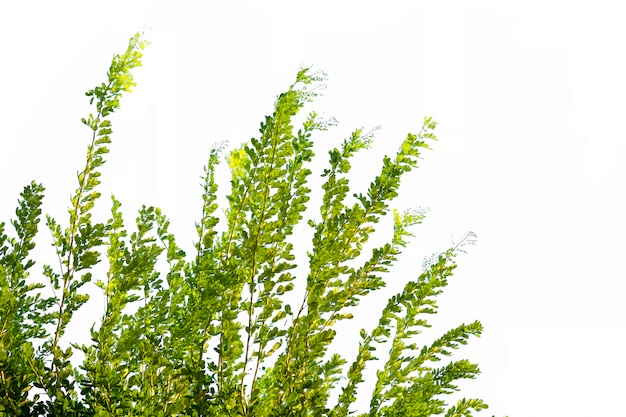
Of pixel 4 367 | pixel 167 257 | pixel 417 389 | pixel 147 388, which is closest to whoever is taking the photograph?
pixel 4 367

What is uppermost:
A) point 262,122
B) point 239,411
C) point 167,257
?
point 262,122

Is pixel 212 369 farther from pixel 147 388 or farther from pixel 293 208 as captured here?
pixel 293 208

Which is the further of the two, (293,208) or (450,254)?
(450,254)

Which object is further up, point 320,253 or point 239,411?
point 320,253

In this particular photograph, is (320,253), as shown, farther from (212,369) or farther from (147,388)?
(147,388)

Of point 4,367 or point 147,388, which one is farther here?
point 147,388

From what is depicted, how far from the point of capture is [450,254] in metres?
3.99

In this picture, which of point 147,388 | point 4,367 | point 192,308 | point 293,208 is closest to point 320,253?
point 293,208

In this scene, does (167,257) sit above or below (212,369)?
above

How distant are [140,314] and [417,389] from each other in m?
1.55

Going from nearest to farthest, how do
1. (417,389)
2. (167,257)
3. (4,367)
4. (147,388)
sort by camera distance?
(4,367)
(147,388)
(417,389)
(167,257)

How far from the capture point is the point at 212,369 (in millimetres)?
3518

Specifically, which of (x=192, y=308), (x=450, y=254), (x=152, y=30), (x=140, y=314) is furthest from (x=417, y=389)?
(x=152, y=30)

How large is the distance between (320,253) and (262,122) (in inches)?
29.1
